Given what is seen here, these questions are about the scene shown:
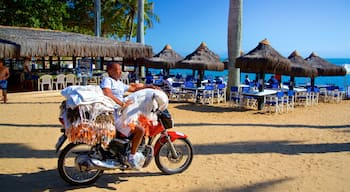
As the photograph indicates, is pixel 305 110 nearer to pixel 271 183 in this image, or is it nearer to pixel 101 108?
pixel 271 183

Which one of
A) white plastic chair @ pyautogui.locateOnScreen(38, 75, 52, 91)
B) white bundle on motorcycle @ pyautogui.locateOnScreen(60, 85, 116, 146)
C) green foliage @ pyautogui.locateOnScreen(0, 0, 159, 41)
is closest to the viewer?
white bundle on motorcycle @ pyautogui.locateOnScreen(60, 85, 116, 146)

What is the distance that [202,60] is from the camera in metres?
14.5

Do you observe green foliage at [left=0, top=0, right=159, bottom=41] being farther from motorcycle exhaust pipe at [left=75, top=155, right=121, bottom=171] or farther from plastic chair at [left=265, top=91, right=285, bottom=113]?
motorcycle exhaust pipe at [left=75, top=155, right=121, bottom=171]

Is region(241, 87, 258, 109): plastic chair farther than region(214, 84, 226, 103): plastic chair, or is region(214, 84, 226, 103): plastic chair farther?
region(214, 84, 226, 103): plastic chair

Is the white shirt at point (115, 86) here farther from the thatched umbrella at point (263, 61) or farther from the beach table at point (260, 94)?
the thatched umbrella at point (263, 61)

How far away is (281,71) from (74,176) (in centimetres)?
1030

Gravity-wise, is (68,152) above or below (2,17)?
below

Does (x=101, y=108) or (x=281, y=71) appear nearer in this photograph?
(x=101, y=108)

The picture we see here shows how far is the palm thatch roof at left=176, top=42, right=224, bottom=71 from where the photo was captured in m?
14.2

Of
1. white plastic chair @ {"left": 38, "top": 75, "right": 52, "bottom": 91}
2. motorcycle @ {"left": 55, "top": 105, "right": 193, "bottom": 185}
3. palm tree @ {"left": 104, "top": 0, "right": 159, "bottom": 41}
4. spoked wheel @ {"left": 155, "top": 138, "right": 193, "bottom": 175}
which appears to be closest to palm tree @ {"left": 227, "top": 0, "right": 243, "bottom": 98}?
white plastic chair @ {"left": 38, "top": 75, "right": 52, "bottom": 91}

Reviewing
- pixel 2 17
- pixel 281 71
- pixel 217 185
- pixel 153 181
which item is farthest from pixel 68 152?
pixel 2 17

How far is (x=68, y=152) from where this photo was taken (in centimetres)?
411

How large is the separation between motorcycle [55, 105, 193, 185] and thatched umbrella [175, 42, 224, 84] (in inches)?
382

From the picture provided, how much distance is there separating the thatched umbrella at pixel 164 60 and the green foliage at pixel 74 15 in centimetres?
1191
